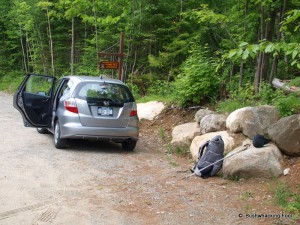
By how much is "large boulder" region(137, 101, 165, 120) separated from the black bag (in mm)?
5342

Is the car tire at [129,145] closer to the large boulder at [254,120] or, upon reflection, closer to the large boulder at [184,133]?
the large boulder at [184,133]

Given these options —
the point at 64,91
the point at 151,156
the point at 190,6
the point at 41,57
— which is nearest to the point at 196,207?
the point at 151,156

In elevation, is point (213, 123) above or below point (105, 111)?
below

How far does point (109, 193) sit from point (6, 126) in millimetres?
6865

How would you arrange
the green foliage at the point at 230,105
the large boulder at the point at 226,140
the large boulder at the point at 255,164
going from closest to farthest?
the large boulder at the point at 255,164
the large boulder at the point at 226,140
the green foliage at the point at 230,105

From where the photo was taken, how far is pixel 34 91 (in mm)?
9984

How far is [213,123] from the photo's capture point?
9031 mm

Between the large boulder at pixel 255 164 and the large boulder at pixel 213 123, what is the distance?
6.59 ft

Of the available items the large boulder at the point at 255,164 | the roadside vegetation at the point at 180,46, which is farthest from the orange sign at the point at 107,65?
the large boulder at the point at 255,164

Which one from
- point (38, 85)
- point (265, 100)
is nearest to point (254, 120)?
point (265, 100)

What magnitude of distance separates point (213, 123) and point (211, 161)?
216cm

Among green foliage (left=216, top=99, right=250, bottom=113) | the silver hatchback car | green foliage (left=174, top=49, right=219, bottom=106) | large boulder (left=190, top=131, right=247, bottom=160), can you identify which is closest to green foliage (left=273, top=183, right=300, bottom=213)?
large boulder (left=190, top=131, right=247, bottom=160)

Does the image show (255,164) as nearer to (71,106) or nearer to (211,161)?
(211,161)

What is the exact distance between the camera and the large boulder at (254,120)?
25.4 ft
